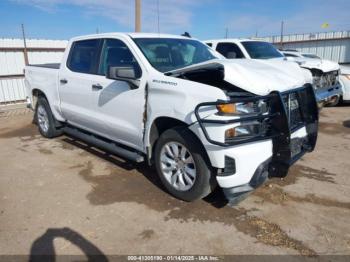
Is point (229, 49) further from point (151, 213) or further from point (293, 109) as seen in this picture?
point (151, 213)

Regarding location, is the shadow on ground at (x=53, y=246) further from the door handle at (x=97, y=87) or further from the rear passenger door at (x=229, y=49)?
the rear passenger door at (x=229, y=49)

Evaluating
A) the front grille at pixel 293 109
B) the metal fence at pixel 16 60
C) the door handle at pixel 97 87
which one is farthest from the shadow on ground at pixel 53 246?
the metal fence at pixel 16 60

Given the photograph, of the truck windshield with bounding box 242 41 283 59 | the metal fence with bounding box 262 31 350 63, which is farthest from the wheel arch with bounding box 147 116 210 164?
the metal fence with bounding box 262 31 350 63

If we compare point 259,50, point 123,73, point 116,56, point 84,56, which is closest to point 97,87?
point 116,56

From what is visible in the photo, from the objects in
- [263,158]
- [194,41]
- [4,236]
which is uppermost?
[194,41]

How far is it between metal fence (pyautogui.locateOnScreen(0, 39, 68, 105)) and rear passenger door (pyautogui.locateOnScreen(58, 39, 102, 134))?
765cm

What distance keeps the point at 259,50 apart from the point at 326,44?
14.3 metres

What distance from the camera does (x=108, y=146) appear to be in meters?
4.76

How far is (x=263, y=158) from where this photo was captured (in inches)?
129

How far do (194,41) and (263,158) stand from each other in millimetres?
2586

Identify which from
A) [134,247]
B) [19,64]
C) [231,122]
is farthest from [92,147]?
[19,64]

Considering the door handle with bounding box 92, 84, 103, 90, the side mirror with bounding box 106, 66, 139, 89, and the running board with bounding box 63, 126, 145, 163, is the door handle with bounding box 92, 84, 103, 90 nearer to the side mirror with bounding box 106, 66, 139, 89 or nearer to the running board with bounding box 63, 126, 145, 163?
the side mirror with bounding box 106, 66, 139, 89

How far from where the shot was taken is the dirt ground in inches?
120

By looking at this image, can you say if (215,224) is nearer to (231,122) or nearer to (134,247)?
(134,247)
